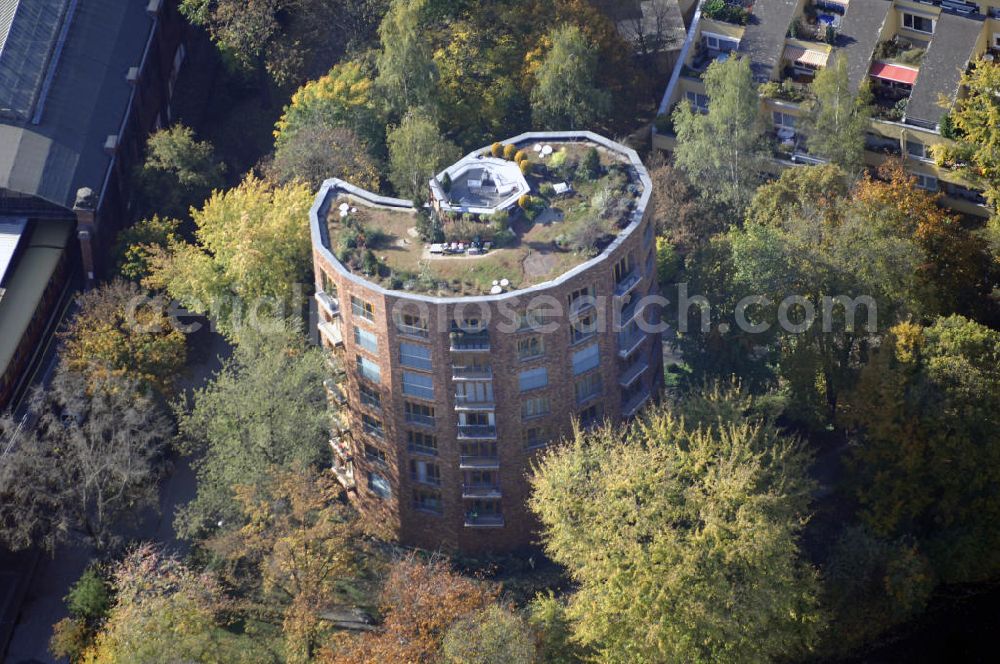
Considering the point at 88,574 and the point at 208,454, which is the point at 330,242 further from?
the point at 88,574

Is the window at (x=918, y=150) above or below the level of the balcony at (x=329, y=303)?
above

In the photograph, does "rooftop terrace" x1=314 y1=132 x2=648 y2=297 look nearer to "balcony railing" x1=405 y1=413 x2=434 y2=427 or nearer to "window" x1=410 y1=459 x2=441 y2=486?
"balcony railing" x1=405 y1=413 x2=434 y2=427

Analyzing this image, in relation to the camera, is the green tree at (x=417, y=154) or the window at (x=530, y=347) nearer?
the window at (x=530, y=347)

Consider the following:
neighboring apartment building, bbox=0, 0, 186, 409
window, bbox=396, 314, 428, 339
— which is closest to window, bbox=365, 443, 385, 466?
window, bbox=396, 314, 428, 339

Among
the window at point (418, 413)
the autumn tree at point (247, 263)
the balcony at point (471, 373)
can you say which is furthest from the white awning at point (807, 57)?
the window at point (418, 413)

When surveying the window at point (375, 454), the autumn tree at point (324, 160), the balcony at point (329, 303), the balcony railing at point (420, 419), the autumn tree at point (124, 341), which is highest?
the autumn tree at point (324, 160)

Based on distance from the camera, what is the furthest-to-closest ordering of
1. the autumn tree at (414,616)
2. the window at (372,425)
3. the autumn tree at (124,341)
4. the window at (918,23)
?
the window at (918,23) < the autumn tree at (124,341) < the window at (372,425) < the autumn tree at (414,616)

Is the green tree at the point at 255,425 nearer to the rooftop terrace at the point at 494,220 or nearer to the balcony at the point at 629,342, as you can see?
the rooftop terrace at the point at 494,220

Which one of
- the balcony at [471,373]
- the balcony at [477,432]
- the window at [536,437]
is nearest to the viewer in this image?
the balcony at [471,373]
